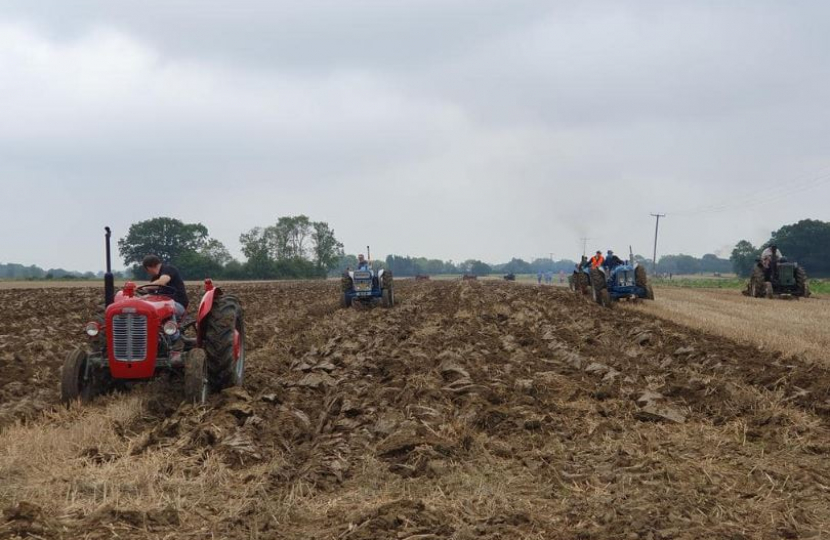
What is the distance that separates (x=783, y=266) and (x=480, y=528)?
22.7 metres

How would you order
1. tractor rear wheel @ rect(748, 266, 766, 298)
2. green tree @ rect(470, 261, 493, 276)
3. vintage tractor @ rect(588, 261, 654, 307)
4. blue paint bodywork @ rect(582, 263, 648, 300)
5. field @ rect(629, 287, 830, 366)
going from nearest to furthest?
field @ rect(629, 287, 830, 366) → vintage tractor @ rect(588, 261, 654, 307) → blue paint bodywork @ rect(582, 263, 648, 300) → tractor rear wheel @ rect(748, 266, 766, 298) → green tree @ rect(470, 261, 493, 276)

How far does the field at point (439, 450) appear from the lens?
3721mm

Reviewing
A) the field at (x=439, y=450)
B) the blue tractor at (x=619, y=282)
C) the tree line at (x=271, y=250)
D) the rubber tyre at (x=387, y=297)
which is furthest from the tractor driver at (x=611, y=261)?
the tree line at (x=271, y=250)

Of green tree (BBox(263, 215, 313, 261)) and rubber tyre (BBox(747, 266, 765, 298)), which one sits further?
green tree (BBox(263, 215, 313, 261))

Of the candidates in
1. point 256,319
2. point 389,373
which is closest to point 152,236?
point 256,319

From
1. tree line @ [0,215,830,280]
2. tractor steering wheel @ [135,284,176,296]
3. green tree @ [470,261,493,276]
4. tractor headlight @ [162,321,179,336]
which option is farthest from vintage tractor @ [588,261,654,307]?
green tree @ [470,261,493,276]

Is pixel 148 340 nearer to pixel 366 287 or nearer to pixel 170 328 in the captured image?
pixel 170 328

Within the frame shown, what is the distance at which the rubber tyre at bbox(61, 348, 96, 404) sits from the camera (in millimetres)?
6414

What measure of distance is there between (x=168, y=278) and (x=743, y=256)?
98139 mm

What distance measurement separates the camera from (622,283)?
61.0 ft

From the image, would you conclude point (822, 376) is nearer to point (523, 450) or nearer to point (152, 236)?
point (523, 450)

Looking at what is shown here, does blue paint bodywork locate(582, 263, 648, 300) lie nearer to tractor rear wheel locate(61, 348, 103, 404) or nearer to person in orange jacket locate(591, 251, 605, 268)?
person in orange jacket locate(591, 251, 605, 268)

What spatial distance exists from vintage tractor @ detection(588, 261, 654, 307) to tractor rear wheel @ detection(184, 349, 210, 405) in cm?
1392

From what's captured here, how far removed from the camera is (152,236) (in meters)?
84.6
